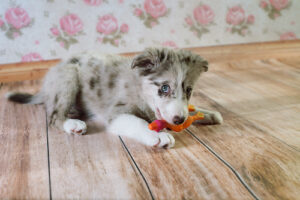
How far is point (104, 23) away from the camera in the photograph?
3029 mm

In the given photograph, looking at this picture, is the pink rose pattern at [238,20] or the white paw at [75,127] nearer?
the white paw at [75,127]

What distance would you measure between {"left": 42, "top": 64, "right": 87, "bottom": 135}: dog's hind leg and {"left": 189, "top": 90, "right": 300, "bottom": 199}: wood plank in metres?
0.79

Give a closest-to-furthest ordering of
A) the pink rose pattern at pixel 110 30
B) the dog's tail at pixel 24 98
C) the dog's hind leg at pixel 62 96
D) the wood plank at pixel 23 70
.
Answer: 1. the dog's hind leg at pixel 62 96
2. the dog's tail at pixel 24 98
3. the wood plank at pixel 23 70
4. the pink rose pattern at pixel 110 30

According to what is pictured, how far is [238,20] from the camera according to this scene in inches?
138

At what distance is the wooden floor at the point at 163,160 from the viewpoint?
1.34 metres

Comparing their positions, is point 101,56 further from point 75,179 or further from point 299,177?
point 299,177

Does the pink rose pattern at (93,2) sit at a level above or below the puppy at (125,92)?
above

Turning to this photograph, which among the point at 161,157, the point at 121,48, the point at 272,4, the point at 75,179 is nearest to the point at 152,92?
the point at 161,157

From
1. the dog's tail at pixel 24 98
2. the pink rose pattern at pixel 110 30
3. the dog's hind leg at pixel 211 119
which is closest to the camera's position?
the dog's hind leg at pixel 211 119

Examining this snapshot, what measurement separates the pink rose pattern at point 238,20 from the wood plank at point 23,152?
2360 millimetres

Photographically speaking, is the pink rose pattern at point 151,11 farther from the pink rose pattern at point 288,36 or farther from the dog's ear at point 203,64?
the pink rose pattern at point 288,36

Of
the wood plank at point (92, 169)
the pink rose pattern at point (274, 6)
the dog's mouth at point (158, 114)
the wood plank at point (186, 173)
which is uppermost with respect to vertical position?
the pink rose pattern at point (274, 6)

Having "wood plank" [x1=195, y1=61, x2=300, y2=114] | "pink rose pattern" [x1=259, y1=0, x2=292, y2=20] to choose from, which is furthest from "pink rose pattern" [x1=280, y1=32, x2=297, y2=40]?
"wood plank" [x1=195, y1=61, x2=300, y2=114]

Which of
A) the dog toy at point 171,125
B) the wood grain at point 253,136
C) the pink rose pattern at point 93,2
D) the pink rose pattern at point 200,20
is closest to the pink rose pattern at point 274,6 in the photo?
the pink rose pattern at point 200,20
